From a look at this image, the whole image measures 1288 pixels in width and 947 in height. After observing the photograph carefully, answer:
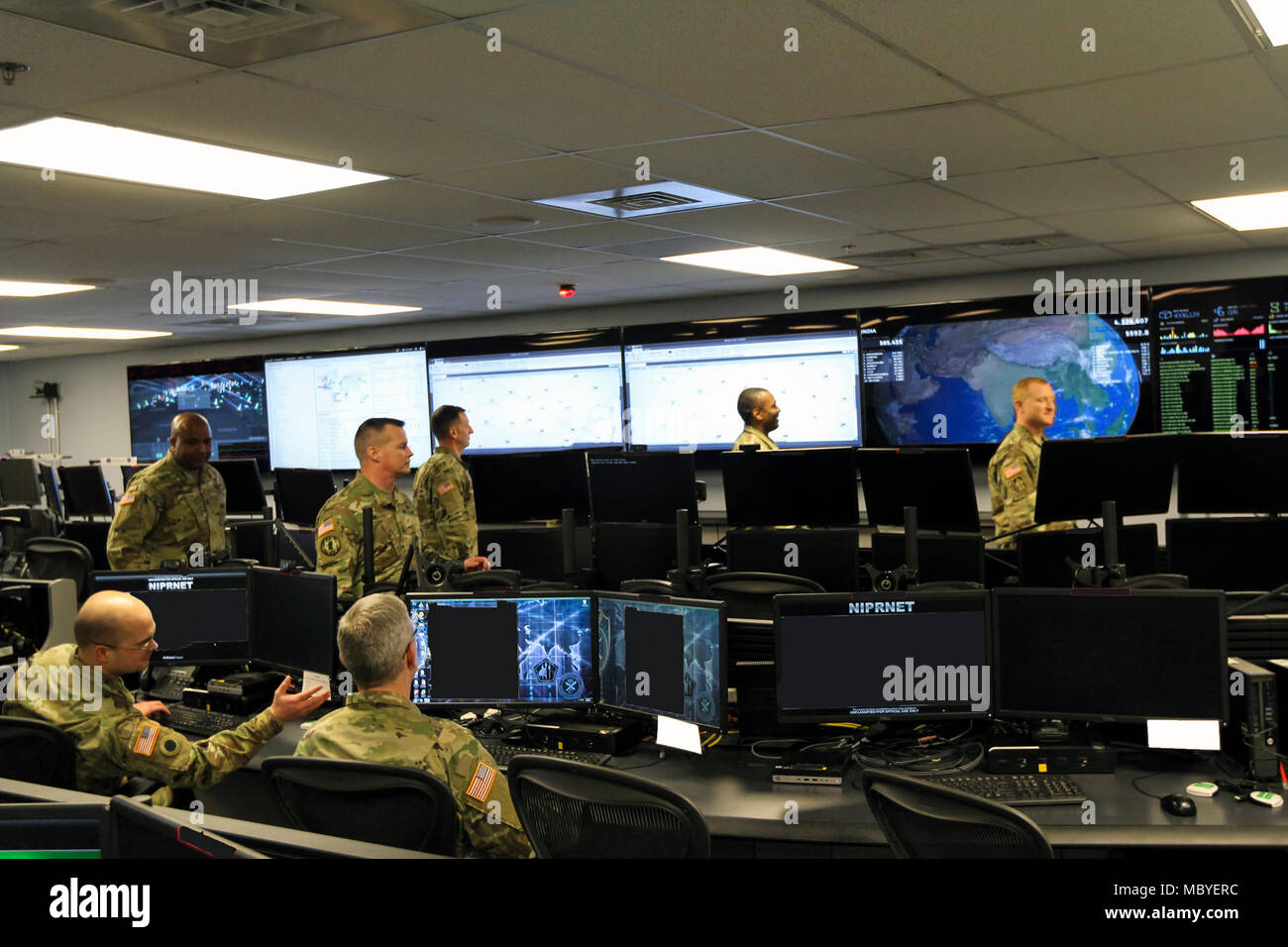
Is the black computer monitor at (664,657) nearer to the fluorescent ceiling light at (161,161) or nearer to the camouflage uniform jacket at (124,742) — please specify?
the camouflage uniform jacket at (124,742)

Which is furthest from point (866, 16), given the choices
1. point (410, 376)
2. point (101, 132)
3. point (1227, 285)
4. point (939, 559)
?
point (410, 376)

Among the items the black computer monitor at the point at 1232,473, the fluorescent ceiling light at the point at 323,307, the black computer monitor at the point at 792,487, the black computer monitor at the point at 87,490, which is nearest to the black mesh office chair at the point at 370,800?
the black computer monitor at the point at 792,487

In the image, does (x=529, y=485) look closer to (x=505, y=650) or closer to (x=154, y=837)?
(x=505, y=650)

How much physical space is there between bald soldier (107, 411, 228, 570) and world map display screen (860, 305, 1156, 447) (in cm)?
439

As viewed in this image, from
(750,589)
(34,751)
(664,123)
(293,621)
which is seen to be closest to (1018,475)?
(750,589)

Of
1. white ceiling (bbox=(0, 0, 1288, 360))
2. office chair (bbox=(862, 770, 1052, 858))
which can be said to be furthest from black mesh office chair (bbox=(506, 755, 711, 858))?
white ceiling (bbox=(0, 0, 1288, 360))

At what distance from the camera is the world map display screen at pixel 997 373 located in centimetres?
682

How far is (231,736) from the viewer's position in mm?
2773

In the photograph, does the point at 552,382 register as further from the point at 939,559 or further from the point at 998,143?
the point at 998,143

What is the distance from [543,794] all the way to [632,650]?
928mm

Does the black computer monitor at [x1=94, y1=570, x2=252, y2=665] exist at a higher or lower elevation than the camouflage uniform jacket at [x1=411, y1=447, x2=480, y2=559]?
lower

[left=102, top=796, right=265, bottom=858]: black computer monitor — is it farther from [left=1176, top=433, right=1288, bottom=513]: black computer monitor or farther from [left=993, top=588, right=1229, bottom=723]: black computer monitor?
[left=1176, top=433, right=1288, bottom=513]: black computer monitor

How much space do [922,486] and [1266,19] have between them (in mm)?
2497

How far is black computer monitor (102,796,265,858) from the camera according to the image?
113cm
